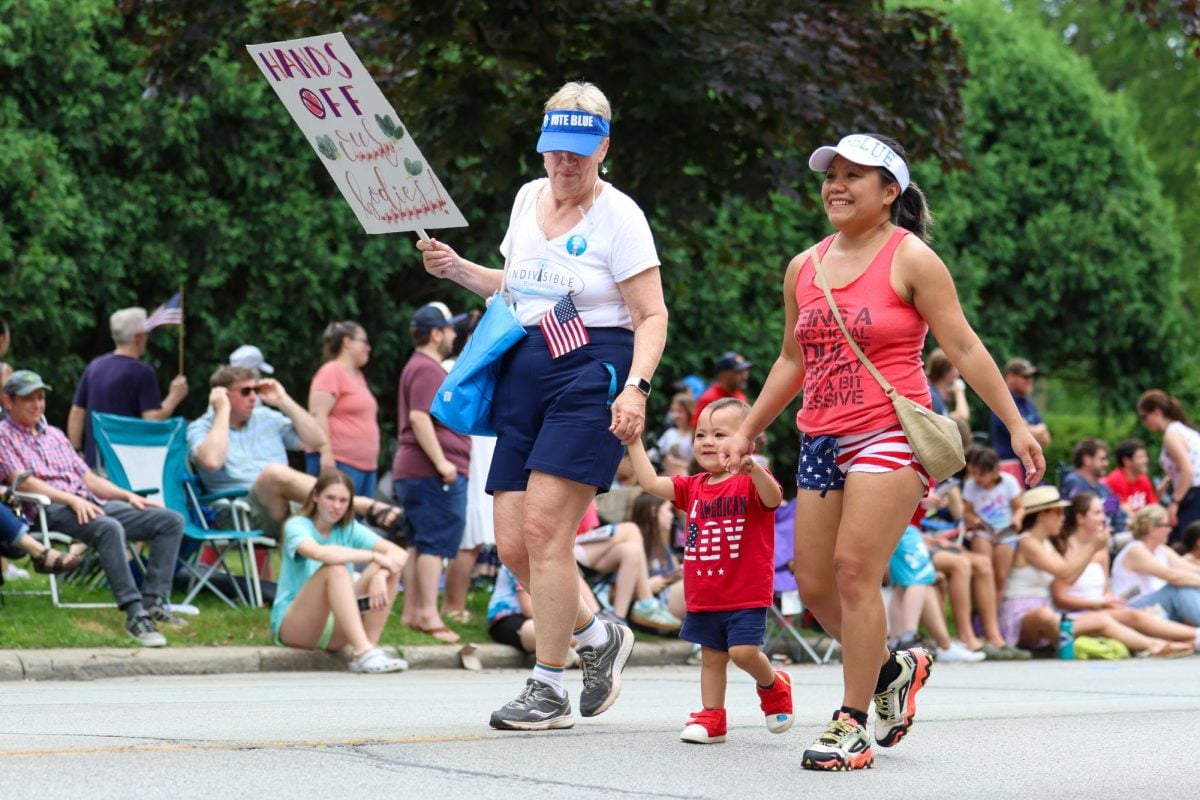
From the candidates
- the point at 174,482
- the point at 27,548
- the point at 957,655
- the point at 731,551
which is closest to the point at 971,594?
the point at 957,655

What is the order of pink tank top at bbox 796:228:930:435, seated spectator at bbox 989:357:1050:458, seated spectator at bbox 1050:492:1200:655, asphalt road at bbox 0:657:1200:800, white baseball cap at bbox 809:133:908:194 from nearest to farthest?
asphalt road at bbox 0:657:1200:800 → pink tank top at bbox 796:228:930:435 → white baseball cap at bbox 809:133:908:194 → seated spectator at bbox 1050:492:1200:655 → seated spectator at bbox 989:357:1050:458

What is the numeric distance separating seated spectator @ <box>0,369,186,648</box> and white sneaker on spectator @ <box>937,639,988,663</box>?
5781 millimetres

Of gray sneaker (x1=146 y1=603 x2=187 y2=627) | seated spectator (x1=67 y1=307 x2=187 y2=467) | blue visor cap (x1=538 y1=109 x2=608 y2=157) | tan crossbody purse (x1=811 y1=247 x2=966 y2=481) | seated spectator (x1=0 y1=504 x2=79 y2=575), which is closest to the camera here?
tan crossbody purse (x1=811 y1=247 x2=966 y2=481)

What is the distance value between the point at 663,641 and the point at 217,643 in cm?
344

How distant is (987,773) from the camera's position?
580cm

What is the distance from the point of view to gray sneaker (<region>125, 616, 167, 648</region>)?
10.7 metres

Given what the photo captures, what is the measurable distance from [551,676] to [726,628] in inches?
25.2

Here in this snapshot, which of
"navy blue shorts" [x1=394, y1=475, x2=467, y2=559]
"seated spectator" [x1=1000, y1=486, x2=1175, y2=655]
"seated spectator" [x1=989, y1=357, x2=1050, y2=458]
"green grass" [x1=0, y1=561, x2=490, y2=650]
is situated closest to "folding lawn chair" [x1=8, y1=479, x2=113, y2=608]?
"green grass" [x1=0, y1=561, x2=490, y2=650]

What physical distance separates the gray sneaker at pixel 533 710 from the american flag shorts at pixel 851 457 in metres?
1.25

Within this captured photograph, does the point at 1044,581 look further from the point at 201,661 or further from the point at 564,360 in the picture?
the point at 564,360

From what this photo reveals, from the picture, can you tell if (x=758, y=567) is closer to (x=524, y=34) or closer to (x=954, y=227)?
(x=524, y=34)

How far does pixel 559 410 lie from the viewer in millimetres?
6324

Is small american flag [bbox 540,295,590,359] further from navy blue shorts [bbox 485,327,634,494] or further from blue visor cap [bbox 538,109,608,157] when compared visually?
blue visor cap [bbox 538,109,608,157]

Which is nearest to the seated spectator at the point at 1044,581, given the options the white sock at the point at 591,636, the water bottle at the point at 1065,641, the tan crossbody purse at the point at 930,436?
the water bottle at the point at 1065,641
